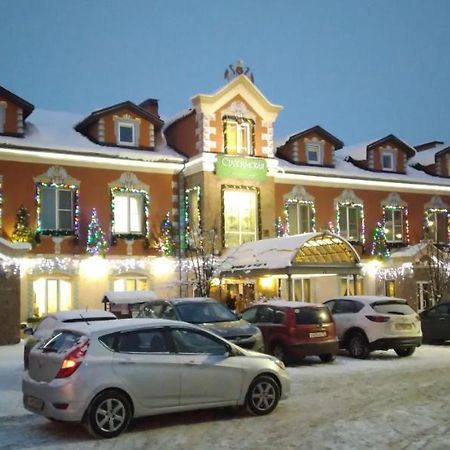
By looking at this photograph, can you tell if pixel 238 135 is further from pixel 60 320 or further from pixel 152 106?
pixel 60 320

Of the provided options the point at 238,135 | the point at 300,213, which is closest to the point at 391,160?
the point at 300,213

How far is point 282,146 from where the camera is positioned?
32.3m

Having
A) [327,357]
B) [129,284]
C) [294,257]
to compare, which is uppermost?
[294,257]

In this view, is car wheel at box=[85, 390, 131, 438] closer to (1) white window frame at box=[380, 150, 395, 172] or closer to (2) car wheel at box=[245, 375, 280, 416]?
(2) car wheel at box=[245, 375, 280, 416]

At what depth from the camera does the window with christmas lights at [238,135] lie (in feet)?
95.0

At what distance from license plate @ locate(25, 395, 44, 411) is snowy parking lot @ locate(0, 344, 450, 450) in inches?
14.5

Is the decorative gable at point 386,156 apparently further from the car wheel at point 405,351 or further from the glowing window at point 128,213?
the car wheel at point 405,351

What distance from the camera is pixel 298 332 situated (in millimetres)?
16953

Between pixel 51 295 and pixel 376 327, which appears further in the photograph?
pixel 51 295

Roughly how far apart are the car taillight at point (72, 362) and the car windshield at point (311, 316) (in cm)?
826

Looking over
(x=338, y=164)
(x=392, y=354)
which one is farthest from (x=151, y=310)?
(x=338, y=164)

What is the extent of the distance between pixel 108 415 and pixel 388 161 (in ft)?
92.1

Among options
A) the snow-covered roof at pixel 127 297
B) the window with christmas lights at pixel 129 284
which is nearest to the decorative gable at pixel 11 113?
the window with christmas lights at pixel 129 284

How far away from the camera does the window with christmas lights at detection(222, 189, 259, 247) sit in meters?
28.6
